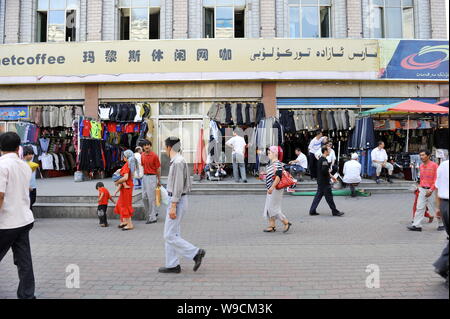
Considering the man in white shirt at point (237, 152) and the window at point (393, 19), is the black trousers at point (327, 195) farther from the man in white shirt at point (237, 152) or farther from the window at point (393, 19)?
the window at point (393, 19)

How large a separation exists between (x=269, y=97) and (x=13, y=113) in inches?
447

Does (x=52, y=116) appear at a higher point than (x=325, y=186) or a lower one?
higher

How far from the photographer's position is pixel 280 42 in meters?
14.4

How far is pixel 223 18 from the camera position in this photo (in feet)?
51.5

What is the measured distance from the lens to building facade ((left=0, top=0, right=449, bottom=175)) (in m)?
14.4

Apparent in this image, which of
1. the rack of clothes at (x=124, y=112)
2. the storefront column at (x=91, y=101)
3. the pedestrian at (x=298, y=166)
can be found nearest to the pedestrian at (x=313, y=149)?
the pedestrian at (x=298, y=166)

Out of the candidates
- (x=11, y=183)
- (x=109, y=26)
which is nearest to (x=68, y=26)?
(x=109, y=26)

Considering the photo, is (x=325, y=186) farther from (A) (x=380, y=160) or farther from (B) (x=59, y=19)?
(B) (x=59, y=19)

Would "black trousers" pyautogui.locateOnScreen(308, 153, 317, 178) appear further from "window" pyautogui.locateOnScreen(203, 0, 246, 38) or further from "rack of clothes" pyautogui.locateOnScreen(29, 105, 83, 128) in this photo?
"rack of clothes" pyautogui.locateOnScreen(29, 105, 83, 128)

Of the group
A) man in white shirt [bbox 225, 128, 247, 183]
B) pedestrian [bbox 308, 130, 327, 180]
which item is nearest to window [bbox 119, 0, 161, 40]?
man in white shirt [bbox 225, 128, 247, 183]

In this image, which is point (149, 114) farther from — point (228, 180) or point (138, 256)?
point (138, 256)

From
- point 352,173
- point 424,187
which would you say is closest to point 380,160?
point 352,173

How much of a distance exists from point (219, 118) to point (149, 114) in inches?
121

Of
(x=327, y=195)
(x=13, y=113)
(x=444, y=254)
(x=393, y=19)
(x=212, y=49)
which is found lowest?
(x=444, y=254)
